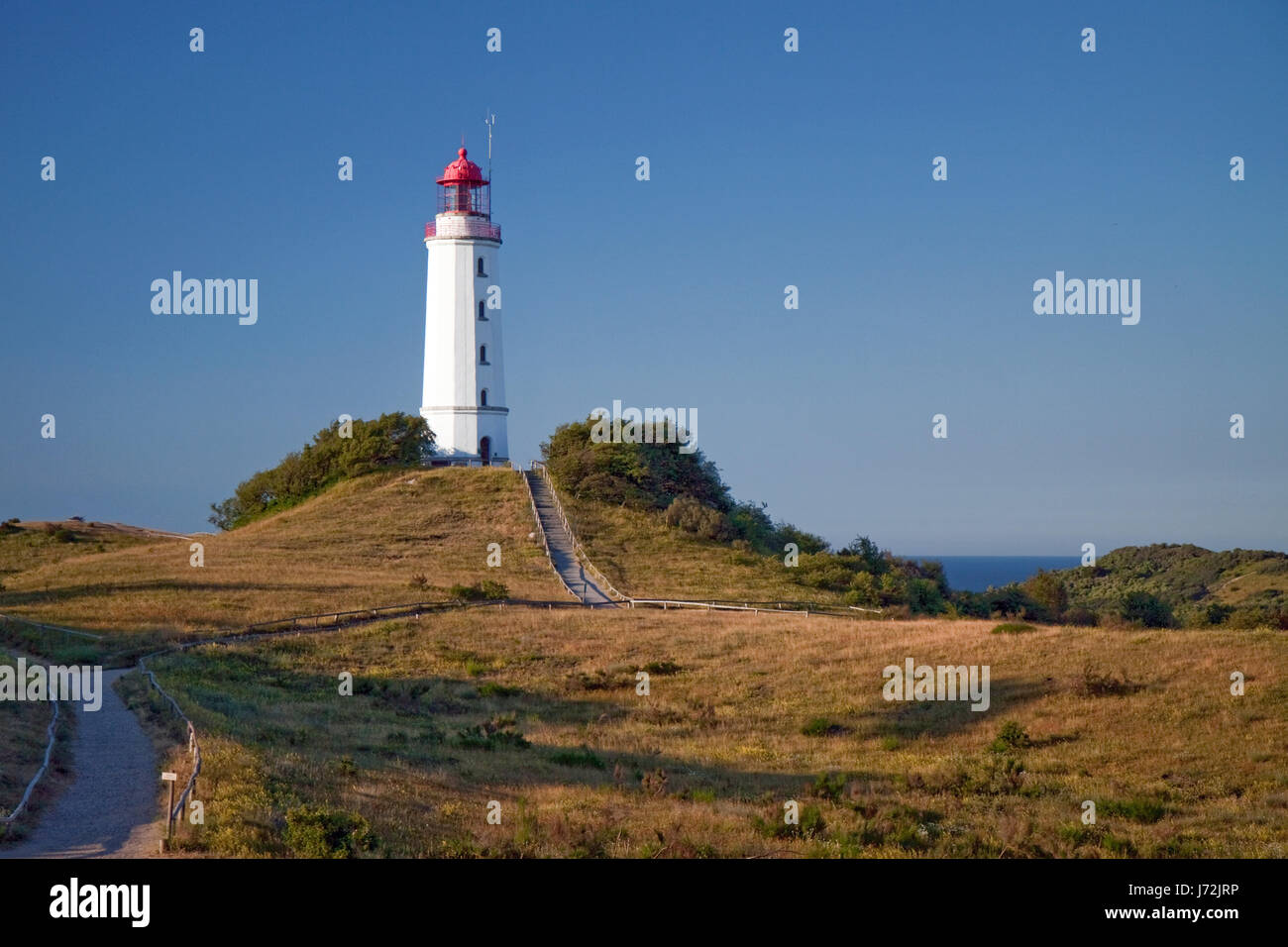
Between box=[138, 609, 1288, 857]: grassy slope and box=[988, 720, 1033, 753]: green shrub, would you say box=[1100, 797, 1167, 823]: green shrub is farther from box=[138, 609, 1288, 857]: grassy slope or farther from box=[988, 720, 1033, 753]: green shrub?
box=[988, 720, 1033, 753]: green shrub

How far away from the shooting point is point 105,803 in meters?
15.3

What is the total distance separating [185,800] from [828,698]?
18520mm

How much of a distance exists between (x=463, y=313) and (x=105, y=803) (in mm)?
51094

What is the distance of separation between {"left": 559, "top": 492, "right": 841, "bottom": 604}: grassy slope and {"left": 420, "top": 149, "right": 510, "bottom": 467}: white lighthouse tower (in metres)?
7.71

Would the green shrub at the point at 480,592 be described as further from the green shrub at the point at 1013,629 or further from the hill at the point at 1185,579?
the hill at the point at 1185,579

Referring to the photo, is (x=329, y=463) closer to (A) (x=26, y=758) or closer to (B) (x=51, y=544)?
(B) (x=51, y=544)

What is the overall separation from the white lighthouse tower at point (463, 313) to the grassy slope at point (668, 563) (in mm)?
7705

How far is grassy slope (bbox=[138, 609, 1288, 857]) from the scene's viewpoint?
16891 millimetres

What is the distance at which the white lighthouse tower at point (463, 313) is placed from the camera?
6481 cm

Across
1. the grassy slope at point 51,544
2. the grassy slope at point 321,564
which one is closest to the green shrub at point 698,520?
the grassy slope at point 321,564

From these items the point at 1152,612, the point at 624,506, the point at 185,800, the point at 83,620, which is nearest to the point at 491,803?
the point at 185,800

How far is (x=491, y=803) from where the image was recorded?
58.7 ft
